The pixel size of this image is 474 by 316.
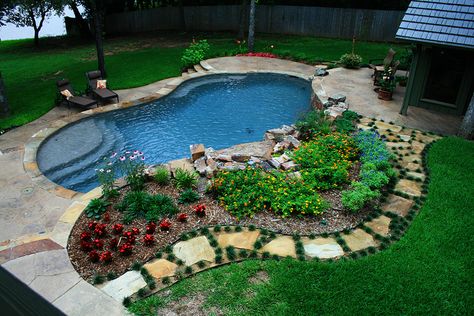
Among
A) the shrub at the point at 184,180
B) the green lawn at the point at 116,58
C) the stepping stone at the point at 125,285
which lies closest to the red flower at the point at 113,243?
the stepping stone at the point at 125,285

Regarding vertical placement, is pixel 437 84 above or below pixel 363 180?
above

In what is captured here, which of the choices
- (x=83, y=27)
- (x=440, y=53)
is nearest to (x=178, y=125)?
(x=440, y=53)

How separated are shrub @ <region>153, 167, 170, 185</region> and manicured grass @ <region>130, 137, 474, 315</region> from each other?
2.52 meters

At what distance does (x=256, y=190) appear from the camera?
6473 mm

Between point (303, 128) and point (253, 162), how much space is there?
2047 mm

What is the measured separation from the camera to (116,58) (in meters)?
17.7

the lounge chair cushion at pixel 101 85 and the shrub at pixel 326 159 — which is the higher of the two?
the lounge chair cushion at pixel 101 85

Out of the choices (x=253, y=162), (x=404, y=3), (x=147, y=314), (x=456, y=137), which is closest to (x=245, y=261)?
(x=147, y=314)

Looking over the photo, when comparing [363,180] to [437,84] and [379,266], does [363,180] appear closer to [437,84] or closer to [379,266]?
[379,266]

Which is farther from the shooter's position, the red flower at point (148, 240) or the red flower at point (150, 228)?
the red flower at point (150, 228)

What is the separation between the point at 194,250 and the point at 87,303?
5.08 ft

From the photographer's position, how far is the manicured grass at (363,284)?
14.5 ft

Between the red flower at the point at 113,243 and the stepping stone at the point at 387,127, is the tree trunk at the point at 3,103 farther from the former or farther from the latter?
the stepping stone at the point at 387,127

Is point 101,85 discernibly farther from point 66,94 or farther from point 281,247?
point 281,247
